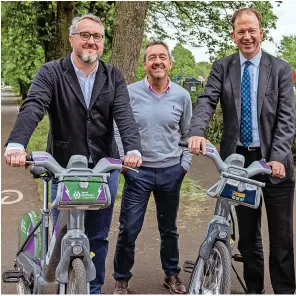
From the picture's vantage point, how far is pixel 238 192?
3359 mm

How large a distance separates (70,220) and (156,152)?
127cm

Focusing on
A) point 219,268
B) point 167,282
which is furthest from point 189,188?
point 219,268

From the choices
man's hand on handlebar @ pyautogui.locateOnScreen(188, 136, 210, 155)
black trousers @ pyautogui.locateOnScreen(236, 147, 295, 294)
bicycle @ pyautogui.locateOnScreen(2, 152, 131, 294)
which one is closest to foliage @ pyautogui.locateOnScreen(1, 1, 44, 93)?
black trousers @ pyautogui.locateOnScreen(236, 147, 295, 294)

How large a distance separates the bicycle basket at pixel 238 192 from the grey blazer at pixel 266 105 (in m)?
0.47

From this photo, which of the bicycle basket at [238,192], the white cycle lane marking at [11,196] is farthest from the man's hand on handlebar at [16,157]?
the white cycle lane marking at [11,196]

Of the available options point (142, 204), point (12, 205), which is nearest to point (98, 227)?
point (142, 204)

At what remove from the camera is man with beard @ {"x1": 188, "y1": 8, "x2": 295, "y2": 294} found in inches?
149

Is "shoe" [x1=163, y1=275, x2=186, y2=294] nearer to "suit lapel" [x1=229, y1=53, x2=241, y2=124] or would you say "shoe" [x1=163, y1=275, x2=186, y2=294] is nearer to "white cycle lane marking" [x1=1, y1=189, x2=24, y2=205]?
"suit lapel" [x1=229, y1=53, x2=241, y2=124]

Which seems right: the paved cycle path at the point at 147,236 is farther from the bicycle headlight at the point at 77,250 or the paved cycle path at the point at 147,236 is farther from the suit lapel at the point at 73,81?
the suit lapel at the point at 73,81

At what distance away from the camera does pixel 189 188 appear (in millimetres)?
8914

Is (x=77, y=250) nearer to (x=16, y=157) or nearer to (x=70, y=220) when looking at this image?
(x=70, y=220)

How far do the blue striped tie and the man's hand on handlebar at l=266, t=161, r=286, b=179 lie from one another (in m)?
0.34

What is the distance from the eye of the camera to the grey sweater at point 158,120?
4316 millimetres

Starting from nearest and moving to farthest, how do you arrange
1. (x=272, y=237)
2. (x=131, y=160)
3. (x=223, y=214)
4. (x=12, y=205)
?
(x=131, y=160), (x=223, y=214), (x=272, y=237), (x=12, y=205)
